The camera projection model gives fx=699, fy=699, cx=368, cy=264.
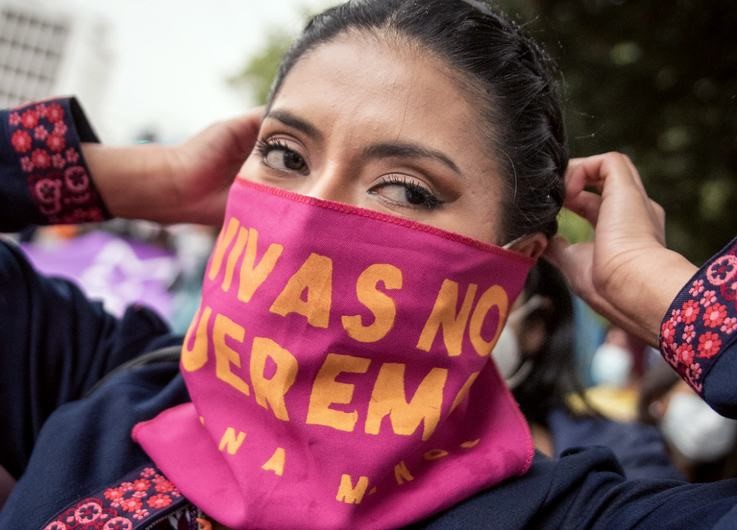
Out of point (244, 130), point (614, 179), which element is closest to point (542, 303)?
point (614, 179)

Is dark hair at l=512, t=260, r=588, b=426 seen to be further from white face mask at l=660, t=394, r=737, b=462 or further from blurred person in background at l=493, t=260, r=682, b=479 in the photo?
white face mask at l=660, t=394, r=737, b=462

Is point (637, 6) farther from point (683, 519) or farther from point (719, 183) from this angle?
point (683, 519)

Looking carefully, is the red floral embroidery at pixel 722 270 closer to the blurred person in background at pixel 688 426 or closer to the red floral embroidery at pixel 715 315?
the red floral embroidery at pixel 715 315

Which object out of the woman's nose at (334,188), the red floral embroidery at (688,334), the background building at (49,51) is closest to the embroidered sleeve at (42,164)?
the woman's nose at (334,188)

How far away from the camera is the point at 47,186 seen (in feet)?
5.63

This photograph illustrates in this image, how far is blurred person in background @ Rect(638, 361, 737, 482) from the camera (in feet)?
12.1

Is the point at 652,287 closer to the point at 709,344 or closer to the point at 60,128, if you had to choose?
the point at 709,344

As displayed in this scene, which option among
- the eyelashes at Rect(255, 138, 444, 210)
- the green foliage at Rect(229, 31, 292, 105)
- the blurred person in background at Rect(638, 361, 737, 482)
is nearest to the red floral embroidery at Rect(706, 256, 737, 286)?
the eyelashes at Rect(255, 138, 444, 210)

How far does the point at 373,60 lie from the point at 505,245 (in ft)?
1.53

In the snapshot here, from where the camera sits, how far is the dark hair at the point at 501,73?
1.43 meters

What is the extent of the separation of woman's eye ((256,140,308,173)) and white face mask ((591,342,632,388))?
5.91 m

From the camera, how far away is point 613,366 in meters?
7.07

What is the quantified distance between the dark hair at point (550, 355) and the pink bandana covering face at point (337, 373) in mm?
1147

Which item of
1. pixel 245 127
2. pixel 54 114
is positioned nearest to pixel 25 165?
pixel 54 114
